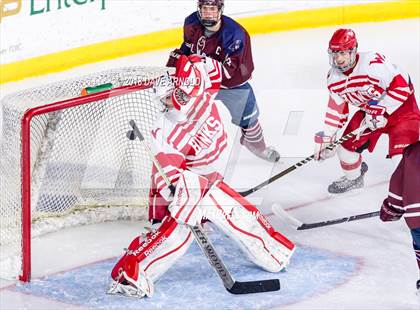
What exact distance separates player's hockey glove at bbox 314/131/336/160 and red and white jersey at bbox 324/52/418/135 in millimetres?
222

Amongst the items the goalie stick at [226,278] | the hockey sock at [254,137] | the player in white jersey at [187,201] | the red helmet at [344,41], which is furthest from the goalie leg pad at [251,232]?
the hockey sock at [254,137]

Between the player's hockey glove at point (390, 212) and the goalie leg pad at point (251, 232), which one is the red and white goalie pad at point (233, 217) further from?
the player's hockey glove at point (390, 212)

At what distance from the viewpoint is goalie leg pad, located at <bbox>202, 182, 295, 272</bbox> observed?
14.2 feet

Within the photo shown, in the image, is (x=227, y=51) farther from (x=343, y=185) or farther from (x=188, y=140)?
(x=188, y=140)

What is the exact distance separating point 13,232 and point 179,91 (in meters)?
0.84

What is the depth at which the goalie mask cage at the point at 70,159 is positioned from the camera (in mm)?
4352

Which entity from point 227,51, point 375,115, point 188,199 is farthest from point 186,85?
point 227,51

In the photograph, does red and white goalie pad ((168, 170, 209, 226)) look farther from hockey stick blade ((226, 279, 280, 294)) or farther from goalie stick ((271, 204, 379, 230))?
goalie stick ((271, 204, 379, 230))

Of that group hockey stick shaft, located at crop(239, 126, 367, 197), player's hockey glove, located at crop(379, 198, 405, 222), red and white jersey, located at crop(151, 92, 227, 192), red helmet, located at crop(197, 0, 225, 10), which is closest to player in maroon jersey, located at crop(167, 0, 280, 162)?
red helmet, located at crop(197, 0, 225, 10)

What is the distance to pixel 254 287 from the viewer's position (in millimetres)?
4262

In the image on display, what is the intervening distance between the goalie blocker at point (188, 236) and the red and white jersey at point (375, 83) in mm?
725

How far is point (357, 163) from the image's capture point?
5.16m

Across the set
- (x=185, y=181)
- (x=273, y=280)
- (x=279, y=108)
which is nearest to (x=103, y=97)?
(x=185, y=181)

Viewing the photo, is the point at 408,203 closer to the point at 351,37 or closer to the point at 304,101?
the point at 351,37
